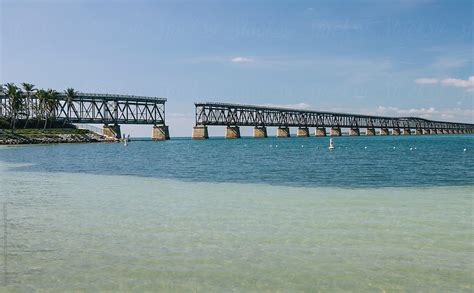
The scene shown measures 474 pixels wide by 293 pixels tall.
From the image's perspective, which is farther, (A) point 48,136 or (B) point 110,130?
(B) point 110,130

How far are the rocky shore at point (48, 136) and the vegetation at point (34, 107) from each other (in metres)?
6.13

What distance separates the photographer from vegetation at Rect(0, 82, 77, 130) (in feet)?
456

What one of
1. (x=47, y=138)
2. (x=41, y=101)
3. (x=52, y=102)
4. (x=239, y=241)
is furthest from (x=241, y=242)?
(x=52, y=102)

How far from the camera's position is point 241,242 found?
13234 millimetres

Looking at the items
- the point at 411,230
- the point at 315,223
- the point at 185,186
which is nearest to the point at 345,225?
the point at 315,223

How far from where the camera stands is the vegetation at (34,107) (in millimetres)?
139100

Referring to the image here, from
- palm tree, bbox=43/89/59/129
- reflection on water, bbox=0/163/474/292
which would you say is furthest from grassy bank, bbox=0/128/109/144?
reflection on water, bbox=0/163/474/292

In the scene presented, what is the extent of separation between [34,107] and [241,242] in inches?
6096

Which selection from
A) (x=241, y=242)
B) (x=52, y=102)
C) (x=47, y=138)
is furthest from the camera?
(x=52, y=102)

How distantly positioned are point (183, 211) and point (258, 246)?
22.7ft

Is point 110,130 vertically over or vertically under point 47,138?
over

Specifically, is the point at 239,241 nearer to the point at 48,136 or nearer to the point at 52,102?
the point at 48,136

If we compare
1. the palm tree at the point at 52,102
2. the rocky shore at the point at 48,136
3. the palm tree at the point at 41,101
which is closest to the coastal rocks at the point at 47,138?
the rocky shore at the point at 48,136

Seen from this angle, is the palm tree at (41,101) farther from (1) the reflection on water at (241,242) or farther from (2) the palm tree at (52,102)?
(1) the reflection on water at (241,242)
